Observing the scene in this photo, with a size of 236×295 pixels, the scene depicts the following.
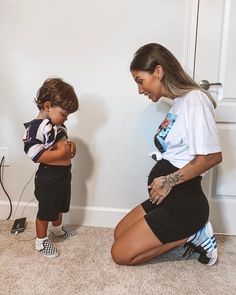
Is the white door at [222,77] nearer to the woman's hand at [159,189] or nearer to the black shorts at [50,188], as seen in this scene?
the woman's hand at [159,189]

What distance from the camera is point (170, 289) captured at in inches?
57.4

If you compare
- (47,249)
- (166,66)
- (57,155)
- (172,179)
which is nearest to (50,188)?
(57,155)

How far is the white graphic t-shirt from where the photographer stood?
1.47 metres

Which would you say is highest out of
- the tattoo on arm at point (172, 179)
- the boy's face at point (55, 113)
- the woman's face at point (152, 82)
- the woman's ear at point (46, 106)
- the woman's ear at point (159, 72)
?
the woman's ear at point (159, 72)

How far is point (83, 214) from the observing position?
2.07m

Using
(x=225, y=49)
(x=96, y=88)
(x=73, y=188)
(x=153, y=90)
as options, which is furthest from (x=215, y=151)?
(x=73, y=188)

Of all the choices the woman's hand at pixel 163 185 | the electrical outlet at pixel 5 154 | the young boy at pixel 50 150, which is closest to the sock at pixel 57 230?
the young boy at pixel 50 150

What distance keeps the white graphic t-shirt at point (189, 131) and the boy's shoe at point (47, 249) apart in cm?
74

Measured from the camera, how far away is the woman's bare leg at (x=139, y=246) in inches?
62.4

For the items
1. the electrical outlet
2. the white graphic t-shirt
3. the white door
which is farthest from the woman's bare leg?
the electrical outlet

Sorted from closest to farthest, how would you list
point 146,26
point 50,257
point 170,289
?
1. point 170,289
2. point 50,257
3. point 146,26

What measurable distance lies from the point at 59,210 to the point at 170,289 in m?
0.67

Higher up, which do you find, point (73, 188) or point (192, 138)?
point (192, 138)

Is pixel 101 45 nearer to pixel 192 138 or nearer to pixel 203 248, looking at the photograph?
pixel 192 138
